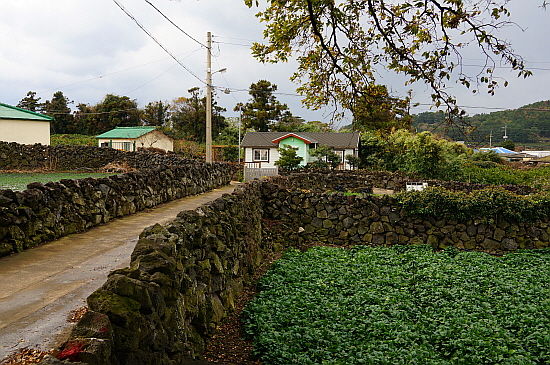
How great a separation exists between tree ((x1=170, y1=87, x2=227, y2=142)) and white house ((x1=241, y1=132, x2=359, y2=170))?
31.9 feet

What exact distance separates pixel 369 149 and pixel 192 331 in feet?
134

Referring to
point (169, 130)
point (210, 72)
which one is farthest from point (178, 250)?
point (169, 130)

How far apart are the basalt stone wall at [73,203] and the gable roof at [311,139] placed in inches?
1195

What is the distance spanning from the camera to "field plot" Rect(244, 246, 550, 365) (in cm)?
678

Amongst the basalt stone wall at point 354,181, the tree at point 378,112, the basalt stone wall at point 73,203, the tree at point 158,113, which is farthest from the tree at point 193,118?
the tree at point 378,112

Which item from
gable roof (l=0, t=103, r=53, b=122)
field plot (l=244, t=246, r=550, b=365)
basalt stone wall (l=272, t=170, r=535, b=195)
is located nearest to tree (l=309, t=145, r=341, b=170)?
basalt stone wall (l=272, t=170, r=535, b=195)

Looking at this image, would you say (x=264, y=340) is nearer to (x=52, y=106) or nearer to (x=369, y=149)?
(x=369, y=149)

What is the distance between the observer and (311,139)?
155 feet

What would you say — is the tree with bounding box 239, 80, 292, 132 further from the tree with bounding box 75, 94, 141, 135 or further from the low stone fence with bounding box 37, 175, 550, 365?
the low stone fence with bounding box 37, 175, 550, 365

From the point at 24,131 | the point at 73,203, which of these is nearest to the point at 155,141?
the point at 24,131

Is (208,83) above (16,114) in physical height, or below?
above

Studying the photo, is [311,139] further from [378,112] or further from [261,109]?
[378,112]

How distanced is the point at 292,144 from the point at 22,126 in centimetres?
2443

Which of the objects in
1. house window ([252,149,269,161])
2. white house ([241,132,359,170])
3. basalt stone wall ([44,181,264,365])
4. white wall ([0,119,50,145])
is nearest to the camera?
basalt stone wall ([44,181,264,365])
